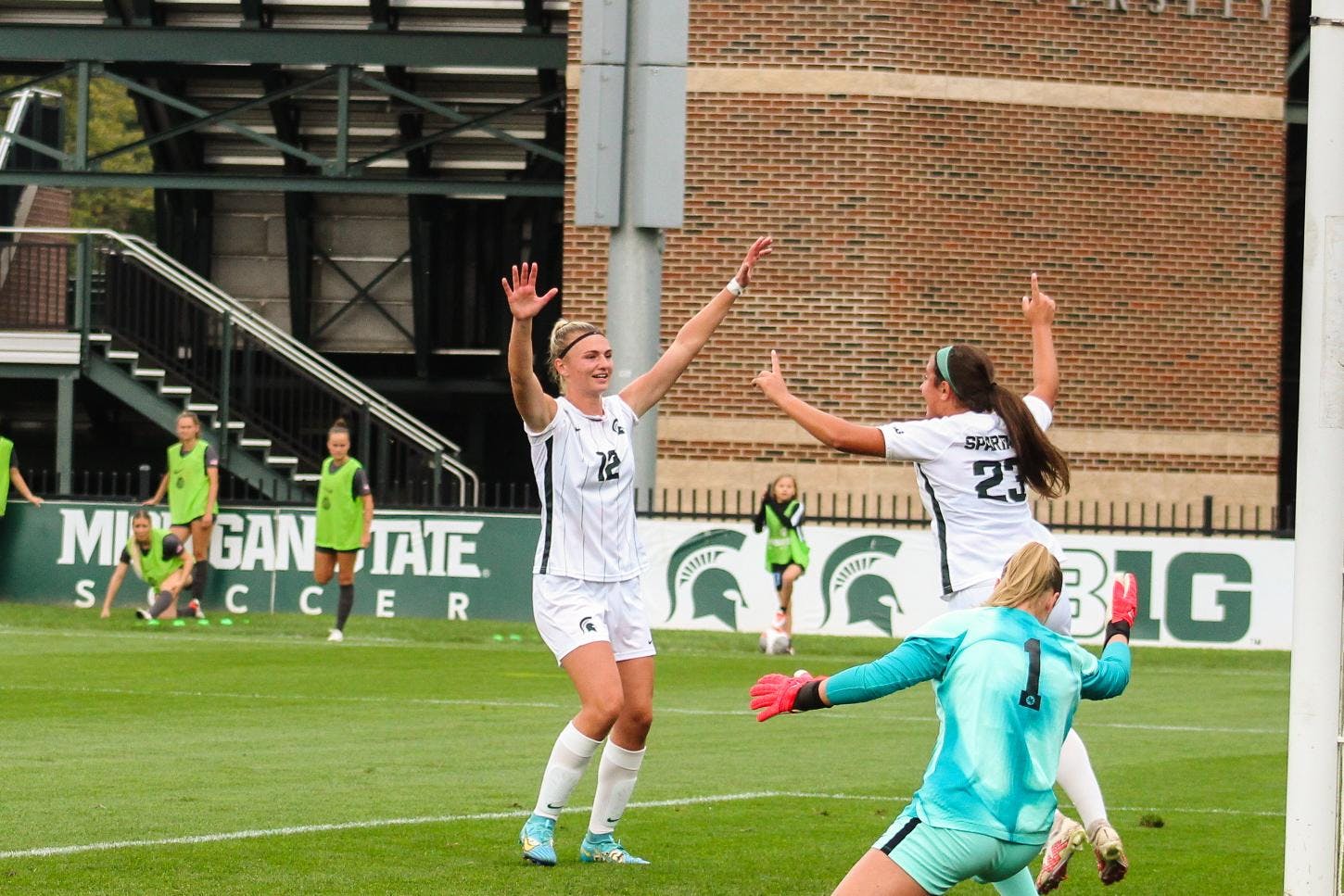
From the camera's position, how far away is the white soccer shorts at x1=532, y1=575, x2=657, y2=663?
7406 mm

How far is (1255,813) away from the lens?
9.25 m

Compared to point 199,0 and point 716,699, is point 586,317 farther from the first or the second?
point 716,699

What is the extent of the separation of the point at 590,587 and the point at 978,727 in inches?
104

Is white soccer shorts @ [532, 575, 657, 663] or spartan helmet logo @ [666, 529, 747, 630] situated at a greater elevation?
white soccer shorts @ [532, 575, 657, 663]

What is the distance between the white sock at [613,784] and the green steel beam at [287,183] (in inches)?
749

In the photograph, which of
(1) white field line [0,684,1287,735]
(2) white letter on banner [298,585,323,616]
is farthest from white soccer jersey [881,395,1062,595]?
(2) white letter on banner [298,585,323,616]

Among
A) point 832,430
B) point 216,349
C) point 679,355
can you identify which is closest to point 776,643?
point 216,349

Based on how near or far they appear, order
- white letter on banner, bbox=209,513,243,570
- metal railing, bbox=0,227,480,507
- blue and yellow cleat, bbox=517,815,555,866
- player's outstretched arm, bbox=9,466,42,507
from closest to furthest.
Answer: blue and yellow cleat, bbox=517,815,555,866
player's outstretched arm, bbox=9,466,42,507
white letter on banner, bbox=209,513,243,570
metal railing, bbox=0,227,480,507

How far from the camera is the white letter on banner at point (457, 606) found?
71.7ft

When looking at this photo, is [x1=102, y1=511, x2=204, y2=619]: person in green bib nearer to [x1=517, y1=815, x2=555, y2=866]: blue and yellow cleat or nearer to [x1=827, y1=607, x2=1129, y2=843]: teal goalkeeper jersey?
[x1=517, y1=815, x2=555, y2=866]: blue and yellow cleat

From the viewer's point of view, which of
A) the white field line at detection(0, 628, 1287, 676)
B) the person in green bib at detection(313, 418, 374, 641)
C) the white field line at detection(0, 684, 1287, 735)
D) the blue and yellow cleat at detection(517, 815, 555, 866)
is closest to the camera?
the blue and yellow cleat at detection(517, 815, 555, 866)

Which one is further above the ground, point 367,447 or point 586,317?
point 586,317

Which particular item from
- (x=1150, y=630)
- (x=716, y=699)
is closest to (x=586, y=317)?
(x=1150, y=630)

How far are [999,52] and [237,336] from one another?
36.2 feet
